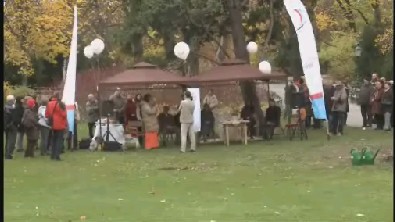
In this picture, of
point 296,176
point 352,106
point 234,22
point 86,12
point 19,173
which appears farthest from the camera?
point 352,106

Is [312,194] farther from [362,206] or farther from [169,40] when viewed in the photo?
[169,40]

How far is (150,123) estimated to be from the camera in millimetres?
23453

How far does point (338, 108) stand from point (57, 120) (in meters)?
9.35

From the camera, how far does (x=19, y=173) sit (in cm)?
1705

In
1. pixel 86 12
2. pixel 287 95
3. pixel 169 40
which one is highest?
pixel 86 12

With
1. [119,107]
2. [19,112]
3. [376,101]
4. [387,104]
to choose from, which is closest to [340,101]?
[376,101]

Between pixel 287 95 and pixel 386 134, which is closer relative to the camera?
pixel 386 134


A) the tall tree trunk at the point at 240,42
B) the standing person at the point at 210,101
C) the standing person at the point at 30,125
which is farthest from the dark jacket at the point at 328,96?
the standing person at the point at 30,125

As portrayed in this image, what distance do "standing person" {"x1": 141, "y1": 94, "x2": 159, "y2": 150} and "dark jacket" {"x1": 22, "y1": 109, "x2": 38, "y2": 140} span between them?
3.67 metres

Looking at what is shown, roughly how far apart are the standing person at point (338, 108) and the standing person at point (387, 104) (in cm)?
118

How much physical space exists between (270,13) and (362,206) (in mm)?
18718

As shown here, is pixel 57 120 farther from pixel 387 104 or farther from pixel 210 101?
pixel 387 104

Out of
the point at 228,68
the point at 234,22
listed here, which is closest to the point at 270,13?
the point at 234,22

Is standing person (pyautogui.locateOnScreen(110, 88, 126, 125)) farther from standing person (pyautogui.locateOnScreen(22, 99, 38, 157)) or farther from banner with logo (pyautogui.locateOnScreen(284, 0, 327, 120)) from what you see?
banner with logo (pyautogui.locateOnScreen(284, 0, 327, 120))
